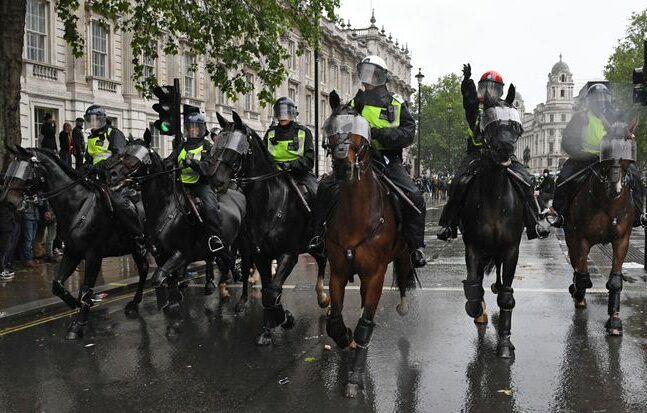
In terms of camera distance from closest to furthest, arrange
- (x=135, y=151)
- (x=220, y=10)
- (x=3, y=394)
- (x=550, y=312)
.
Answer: (x=3, y=394), (x=135, y=151), (x=550, y=312), (x=220, y=10)

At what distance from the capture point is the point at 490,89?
6844mm

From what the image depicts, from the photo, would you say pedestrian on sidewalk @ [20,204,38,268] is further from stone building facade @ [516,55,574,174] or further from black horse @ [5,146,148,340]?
stone building facade @ [516,55,574,174]

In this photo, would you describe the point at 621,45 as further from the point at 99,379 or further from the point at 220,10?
the point at 99,379

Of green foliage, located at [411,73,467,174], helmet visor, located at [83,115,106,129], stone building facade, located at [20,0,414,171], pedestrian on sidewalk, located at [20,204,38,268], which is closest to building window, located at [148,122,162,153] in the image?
stone building facade, located at [20,0,414,171]

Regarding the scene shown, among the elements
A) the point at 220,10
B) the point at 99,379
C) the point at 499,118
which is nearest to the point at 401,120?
the point at 499,118

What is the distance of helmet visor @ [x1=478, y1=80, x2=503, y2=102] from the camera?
6.81 meters

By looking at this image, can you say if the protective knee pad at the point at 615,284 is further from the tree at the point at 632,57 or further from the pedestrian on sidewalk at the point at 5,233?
the tree at the point at 632,57

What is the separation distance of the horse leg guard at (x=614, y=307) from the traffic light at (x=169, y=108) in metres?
7.95

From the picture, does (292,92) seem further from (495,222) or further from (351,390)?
(351,390)

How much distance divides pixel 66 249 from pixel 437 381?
15.7 feet

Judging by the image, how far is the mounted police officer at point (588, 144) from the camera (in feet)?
26.0

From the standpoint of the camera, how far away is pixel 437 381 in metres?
5.62

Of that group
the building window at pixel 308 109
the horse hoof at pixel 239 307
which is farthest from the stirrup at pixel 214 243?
the building window at pixel 308 109

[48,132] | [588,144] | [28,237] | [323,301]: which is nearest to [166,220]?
[323,301]
